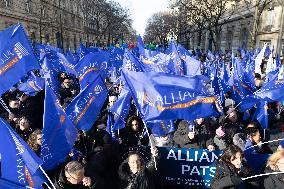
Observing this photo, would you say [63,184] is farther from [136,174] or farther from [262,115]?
[262,115]

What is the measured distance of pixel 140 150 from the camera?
5156 mm

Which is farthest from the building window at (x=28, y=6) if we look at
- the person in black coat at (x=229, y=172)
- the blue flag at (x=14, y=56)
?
the person in black coat at (x=229, y=172)

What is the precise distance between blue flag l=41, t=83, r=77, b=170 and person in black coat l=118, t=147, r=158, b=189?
2.60ft

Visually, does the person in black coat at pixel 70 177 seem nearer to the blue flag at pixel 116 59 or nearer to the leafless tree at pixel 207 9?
the blue flag at pixel 116 59

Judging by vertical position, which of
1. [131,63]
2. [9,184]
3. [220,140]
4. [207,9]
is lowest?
[220,140]

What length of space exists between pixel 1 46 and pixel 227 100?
19.1ft

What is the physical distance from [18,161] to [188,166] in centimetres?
246

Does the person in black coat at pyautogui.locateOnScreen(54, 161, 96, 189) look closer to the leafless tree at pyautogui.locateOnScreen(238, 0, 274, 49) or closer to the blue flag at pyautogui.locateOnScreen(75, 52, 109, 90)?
the blue flag at pyautogui.locateOnScreen(75, 52, 109, 90)

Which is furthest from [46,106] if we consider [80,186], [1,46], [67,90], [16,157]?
[67,90]

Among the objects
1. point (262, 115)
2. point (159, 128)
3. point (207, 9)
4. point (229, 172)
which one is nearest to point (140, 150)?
point (159, 128)

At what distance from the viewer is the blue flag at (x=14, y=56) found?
6.17 metres

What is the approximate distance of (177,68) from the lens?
9414 mm

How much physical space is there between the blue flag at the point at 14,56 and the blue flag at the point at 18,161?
2.86 metres

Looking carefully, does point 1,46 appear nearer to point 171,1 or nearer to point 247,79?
point 247,79
